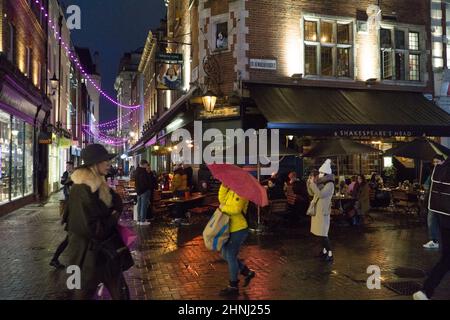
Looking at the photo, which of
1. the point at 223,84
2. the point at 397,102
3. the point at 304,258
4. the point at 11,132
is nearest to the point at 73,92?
the point at 11,132

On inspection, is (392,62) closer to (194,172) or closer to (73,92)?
(194,172)

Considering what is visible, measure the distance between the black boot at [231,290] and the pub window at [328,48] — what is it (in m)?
11.4

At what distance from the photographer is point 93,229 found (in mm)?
4148

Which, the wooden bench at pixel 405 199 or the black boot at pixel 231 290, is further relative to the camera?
the wooden bench at pixel 405 199

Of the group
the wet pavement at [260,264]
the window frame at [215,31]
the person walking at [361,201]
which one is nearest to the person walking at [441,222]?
the wet pavement at [260,264]

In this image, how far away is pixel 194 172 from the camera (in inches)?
658

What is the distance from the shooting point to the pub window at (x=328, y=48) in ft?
53.0

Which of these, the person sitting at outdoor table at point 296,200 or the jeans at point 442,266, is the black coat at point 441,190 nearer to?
the jeans at point 442,266

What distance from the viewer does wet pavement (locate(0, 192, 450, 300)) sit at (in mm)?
6102

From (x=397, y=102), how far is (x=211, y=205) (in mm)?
8203

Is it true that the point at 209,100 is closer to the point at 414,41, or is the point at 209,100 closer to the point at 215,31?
the point at 215,31

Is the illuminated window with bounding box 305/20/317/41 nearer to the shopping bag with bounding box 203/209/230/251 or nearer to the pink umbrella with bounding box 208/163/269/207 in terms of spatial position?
the pink umbrella with bounding box 208/163/269/207
